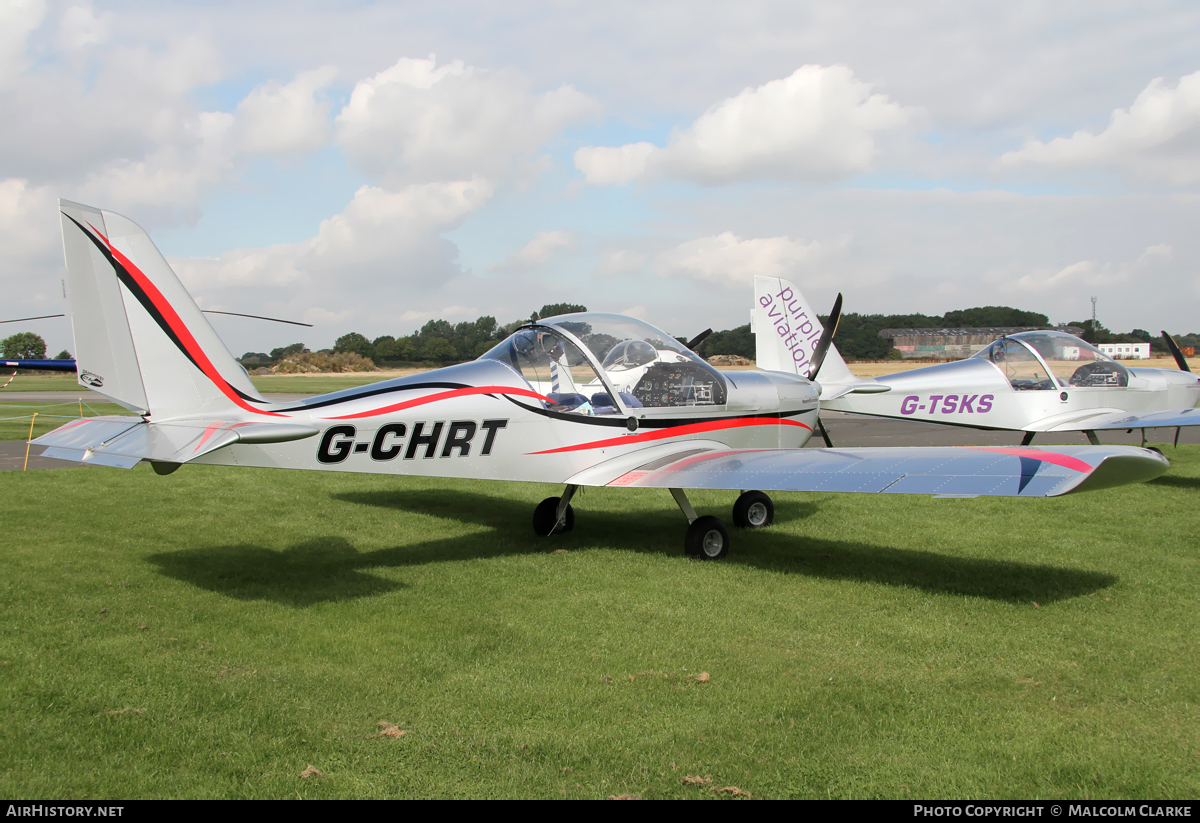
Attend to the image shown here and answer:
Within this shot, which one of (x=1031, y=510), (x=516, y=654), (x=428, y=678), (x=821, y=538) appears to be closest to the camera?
(x=428, y=678)

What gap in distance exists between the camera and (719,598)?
227 inches

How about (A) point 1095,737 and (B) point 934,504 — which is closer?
(A) point 1095,737

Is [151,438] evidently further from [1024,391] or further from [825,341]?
[1024,391]

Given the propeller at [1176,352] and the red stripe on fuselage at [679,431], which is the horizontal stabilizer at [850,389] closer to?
the red stripe on fuselage at [679,431]

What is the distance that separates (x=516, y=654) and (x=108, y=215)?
14.5ft

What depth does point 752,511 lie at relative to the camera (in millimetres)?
8547

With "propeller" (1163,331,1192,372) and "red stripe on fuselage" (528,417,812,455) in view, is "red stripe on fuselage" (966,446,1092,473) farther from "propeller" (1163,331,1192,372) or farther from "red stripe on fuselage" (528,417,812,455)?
"propeller" (1163,331,1192,372)

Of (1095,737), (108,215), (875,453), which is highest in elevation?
(108,215)

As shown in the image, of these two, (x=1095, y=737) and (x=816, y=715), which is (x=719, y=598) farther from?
(x=1095, y=737)

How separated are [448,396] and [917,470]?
3.70 m

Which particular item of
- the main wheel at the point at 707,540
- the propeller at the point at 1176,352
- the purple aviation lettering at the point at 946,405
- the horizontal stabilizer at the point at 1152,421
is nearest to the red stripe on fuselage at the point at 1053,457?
the main wheel at the point at 707,540

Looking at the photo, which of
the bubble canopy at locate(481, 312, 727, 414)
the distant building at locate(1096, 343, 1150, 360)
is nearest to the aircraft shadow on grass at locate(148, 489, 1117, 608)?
the bubble canopy at locate(481, 312, 727, 414)

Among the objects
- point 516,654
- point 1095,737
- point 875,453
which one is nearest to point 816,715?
point 1095,737

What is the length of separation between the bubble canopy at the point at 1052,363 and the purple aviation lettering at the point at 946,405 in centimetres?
61
